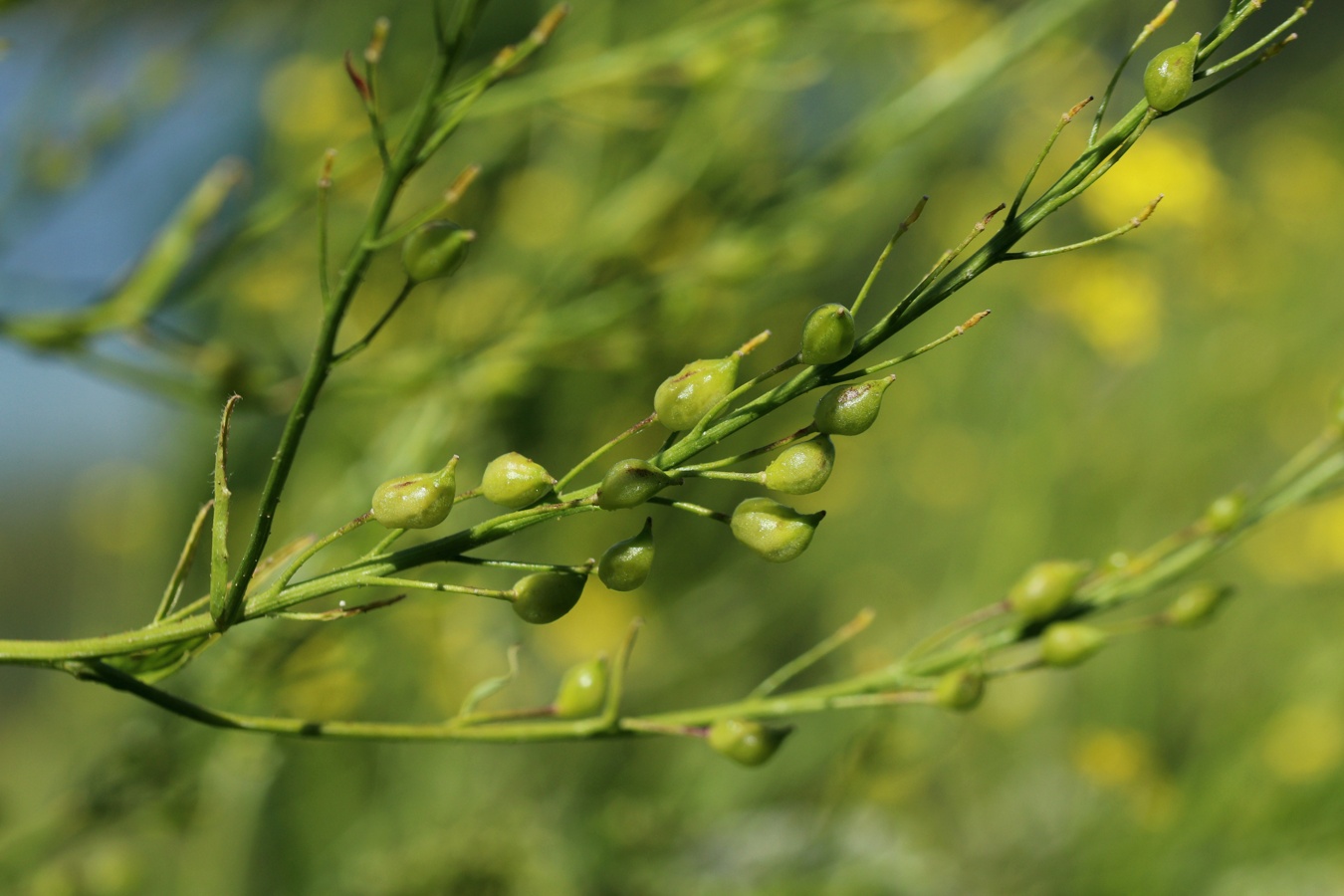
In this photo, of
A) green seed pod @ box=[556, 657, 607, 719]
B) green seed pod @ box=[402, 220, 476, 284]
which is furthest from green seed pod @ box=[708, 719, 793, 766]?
green seed pod @ box=[402, 220, 476, 284]

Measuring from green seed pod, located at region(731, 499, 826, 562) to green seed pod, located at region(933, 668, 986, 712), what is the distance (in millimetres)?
100

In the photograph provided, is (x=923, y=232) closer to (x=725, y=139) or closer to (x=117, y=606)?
(x=725, y=139)

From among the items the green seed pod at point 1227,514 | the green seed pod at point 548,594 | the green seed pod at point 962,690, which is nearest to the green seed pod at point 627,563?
the green seed pod at point 548,594

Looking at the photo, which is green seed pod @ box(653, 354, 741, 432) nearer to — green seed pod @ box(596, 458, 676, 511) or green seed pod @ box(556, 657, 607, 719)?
green seed pod @ box(596, 458, 676, 511)

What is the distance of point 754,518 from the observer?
0.32m

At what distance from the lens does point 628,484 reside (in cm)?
28

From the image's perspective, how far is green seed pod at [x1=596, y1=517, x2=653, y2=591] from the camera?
31 centimetres

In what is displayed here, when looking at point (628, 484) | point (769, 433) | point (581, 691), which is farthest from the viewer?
point (769, 433)

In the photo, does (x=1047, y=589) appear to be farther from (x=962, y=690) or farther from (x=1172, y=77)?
(x=1172, y=77)

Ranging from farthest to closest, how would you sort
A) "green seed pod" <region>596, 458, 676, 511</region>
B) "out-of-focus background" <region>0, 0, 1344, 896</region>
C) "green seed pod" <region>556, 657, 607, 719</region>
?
"out-of-focus background" <region>0, 0, 1344, 896</region> < "green seed pod" <region>556, 657, 607, 719</region> < "green seed pod" <region>596, 458, 676, 511</region>

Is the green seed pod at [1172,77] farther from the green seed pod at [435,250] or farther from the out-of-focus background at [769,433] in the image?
the out-of-focus background at [769,433]

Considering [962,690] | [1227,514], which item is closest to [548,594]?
[962,690]

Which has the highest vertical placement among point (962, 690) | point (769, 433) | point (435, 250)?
point (769, 433)

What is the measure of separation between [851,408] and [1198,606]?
23 cm
